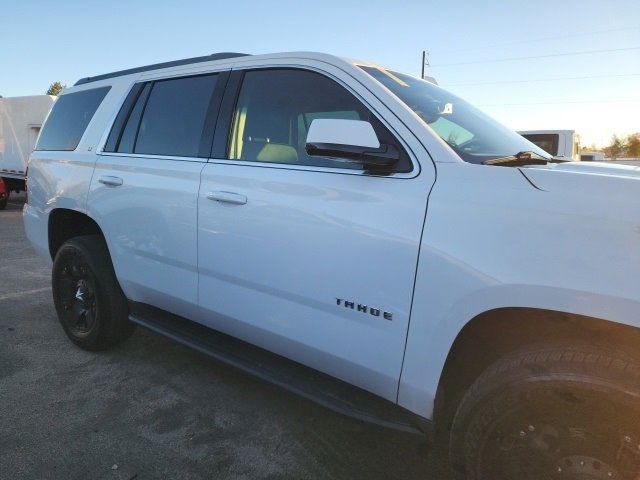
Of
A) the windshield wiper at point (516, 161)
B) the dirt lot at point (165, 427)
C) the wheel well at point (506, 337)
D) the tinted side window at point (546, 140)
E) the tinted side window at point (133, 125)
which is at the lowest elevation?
the dirt lot at point (165, 427)

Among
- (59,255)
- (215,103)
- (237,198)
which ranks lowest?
(59,255)

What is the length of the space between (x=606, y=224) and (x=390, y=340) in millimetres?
875

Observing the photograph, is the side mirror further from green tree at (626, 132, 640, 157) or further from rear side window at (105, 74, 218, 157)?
green tree at (626, 132, 640, 157)

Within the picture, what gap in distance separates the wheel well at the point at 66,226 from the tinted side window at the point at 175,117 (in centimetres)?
88

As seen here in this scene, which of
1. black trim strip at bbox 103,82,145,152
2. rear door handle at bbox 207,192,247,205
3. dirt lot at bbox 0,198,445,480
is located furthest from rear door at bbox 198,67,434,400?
black trim strip at bbox 103,82,145,152

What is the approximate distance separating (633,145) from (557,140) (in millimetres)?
48161

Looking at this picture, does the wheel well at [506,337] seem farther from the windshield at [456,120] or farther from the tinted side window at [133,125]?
the tinted side window at [133,125]

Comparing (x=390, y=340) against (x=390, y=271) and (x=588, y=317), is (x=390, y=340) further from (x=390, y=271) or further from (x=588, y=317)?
(x=588, y=317)

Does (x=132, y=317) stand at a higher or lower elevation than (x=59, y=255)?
lower

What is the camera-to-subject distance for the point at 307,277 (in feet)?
6.89

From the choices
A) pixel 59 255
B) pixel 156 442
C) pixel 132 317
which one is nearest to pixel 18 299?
pixel 59 255

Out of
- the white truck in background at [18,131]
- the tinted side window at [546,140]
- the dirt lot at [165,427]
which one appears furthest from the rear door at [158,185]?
the white truck in background at [18,131]

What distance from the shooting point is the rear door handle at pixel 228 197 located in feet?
7.70

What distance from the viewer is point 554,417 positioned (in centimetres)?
158
